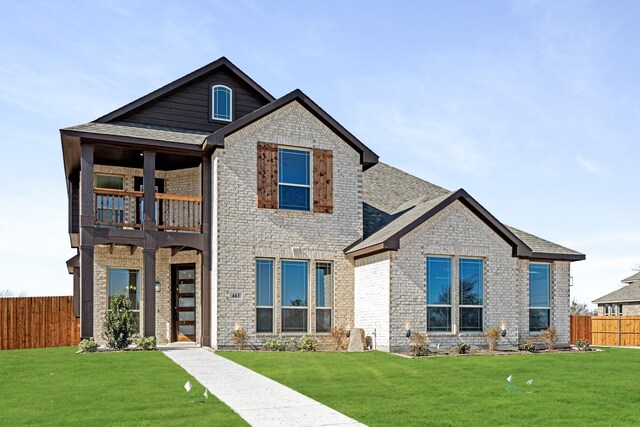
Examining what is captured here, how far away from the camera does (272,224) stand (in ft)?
64.7

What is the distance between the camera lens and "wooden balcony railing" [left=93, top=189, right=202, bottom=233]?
19297mm

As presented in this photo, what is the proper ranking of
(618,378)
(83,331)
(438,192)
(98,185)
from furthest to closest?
(438,192) < (98,185) < (83,331) < (618,378)

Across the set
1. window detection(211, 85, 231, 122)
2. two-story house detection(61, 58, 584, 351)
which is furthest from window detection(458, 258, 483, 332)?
window detection(211, 85, 231, 122)

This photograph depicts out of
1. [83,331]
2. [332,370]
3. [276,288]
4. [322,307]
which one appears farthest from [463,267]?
[83,331]

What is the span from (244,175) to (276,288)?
3.66 metres

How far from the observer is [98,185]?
21656mm

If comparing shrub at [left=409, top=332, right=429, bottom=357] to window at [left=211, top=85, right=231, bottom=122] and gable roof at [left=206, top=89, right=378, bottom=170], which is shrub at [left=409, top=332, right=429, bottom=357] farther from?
window at [left=211, top=85, right=231, bottom=122]

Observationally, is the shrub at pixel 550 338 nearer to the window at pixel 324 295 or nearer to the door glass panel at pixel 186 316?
the window at pixel 324 295

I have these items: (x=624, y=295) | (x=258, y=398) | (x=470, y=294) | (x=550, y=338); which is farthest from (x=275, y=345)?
(x=624, y=295)

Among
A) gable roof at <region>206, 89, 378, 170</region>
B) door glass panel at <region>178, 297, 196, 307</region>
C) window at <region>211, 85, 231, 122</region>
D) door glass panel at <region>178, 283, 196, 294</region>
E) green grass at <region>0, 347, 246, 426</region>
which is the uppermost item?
window at <region>211, 85, 231, 122</region>

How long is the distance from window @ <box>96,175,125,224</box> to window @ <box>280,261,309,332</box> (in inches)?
223

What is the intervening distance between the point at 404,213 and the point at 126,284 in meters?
9.74

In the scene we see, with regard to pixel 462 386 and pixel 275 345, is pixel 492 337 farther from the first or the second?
pixel 462 386

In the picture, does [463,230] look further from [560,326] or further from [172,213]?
[172,213]
